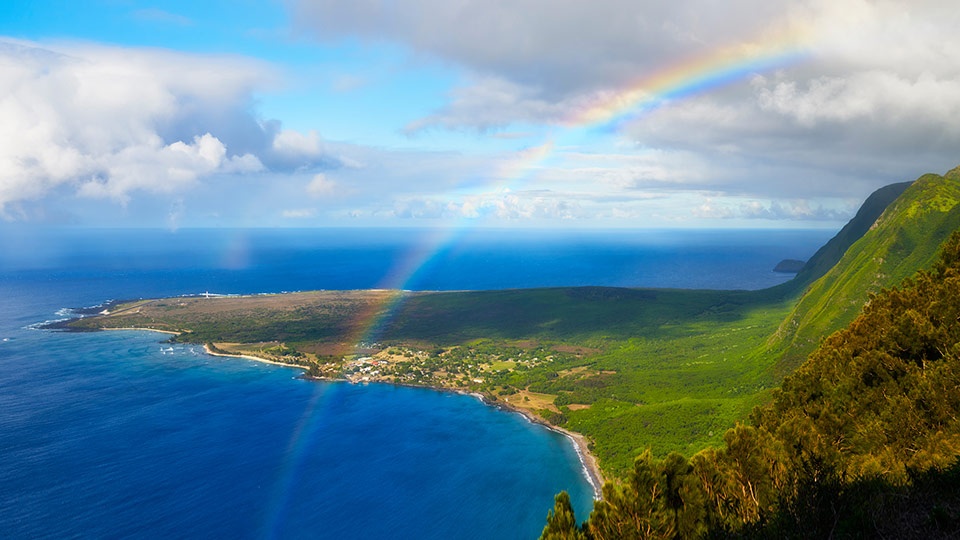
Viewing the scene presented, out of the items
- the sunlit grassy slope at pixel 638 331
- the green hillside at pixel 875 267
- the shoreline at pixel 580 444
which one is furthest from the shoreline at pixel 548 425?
the green hillside at pixel 875 267

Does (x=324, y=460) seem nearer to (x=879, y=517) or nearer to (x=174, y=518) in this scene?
(x=174, y=518)

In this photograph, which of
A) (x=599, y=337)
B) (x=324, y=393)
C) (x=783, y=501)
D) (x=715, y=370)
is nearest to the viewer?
(x=783, y=501)

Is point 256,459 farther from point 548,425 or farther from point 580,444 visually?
point 580,444

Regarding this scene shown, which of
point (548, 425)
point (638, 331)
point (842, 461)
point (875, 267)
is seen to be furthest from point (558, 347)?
point (842, 461)

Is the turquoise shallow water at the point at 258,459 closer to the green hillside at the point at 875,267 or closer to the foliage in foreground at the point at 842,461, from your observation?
the foliage in foreground at the point at 842,461

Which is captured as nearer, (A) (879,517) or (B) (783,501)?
(A) (879,517)

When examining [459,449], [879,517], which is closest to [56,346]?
[459,449]
